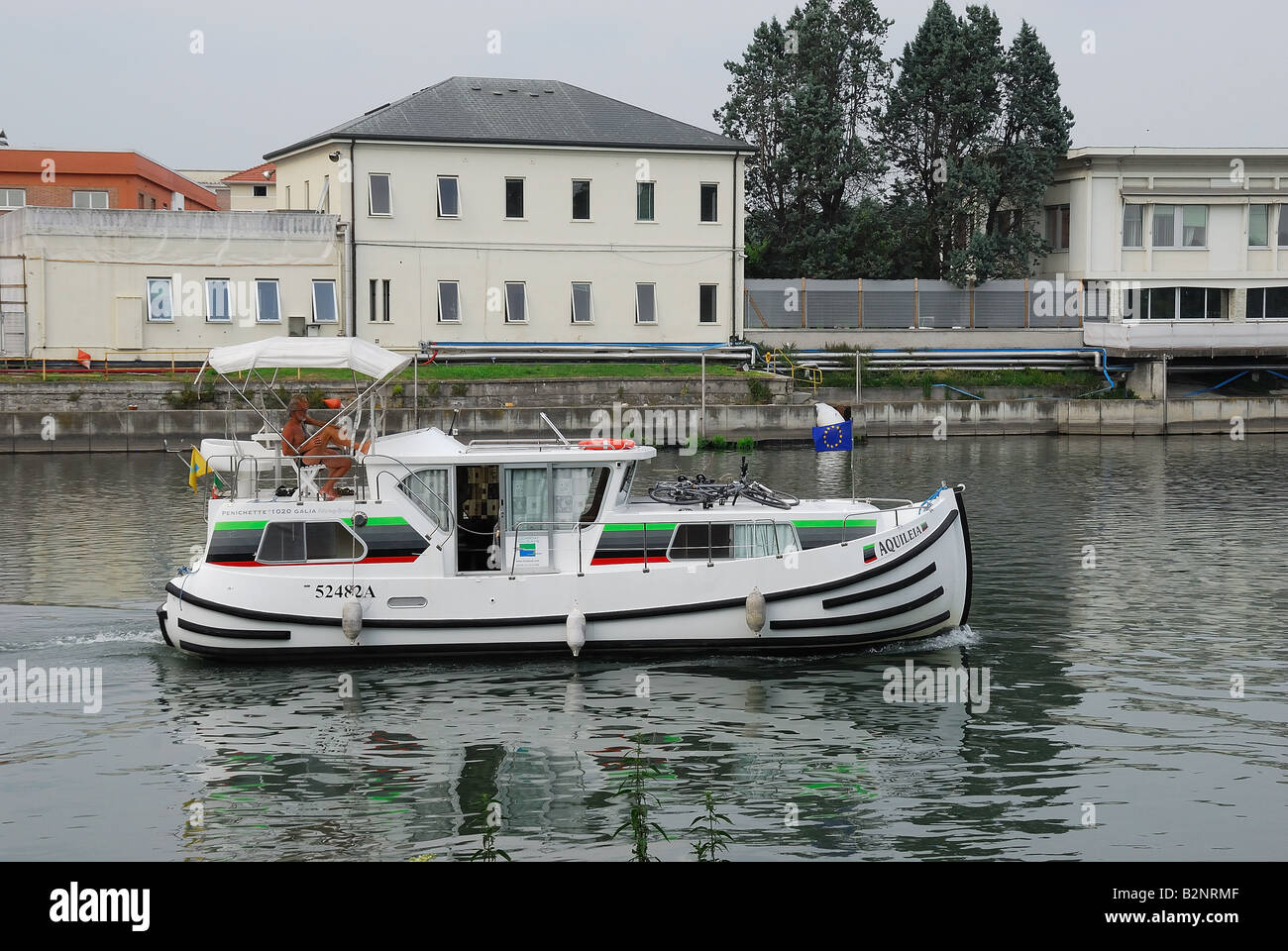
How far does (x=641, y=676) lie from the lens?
61.4 feet

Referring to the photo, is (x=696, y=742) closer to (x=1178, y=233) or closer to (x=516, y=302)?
(x=516, y=302)

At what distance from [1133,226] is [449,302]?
1222 inches

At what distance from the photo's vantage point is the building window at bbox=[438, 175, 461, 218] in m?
57.3

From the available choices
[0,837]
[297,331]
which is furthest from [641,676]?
[297,331]

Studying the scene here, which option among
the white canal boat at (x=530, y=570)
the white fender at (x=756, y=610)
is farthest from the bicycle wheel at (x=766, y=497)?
the white fender at (x=756, y=610)

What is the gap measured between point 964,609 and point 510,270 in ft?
133

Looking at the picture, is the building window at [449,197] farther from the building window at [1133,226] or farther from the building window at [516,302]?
the building window at [1133,226]

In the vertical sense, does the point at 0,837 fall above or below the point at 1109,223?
below

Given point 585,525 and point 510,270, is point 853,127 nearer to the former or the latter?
point 510,270

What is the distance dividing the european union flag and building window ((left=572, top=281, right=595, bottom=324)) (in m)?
13.8

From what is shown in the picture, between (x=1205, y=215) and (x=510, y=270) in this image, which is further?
(x=1205, y=215)

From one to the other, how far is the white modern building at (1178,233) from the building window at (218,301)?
36.3m

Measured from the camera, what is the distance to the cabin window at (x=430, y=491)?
→ 1952 centimetres
